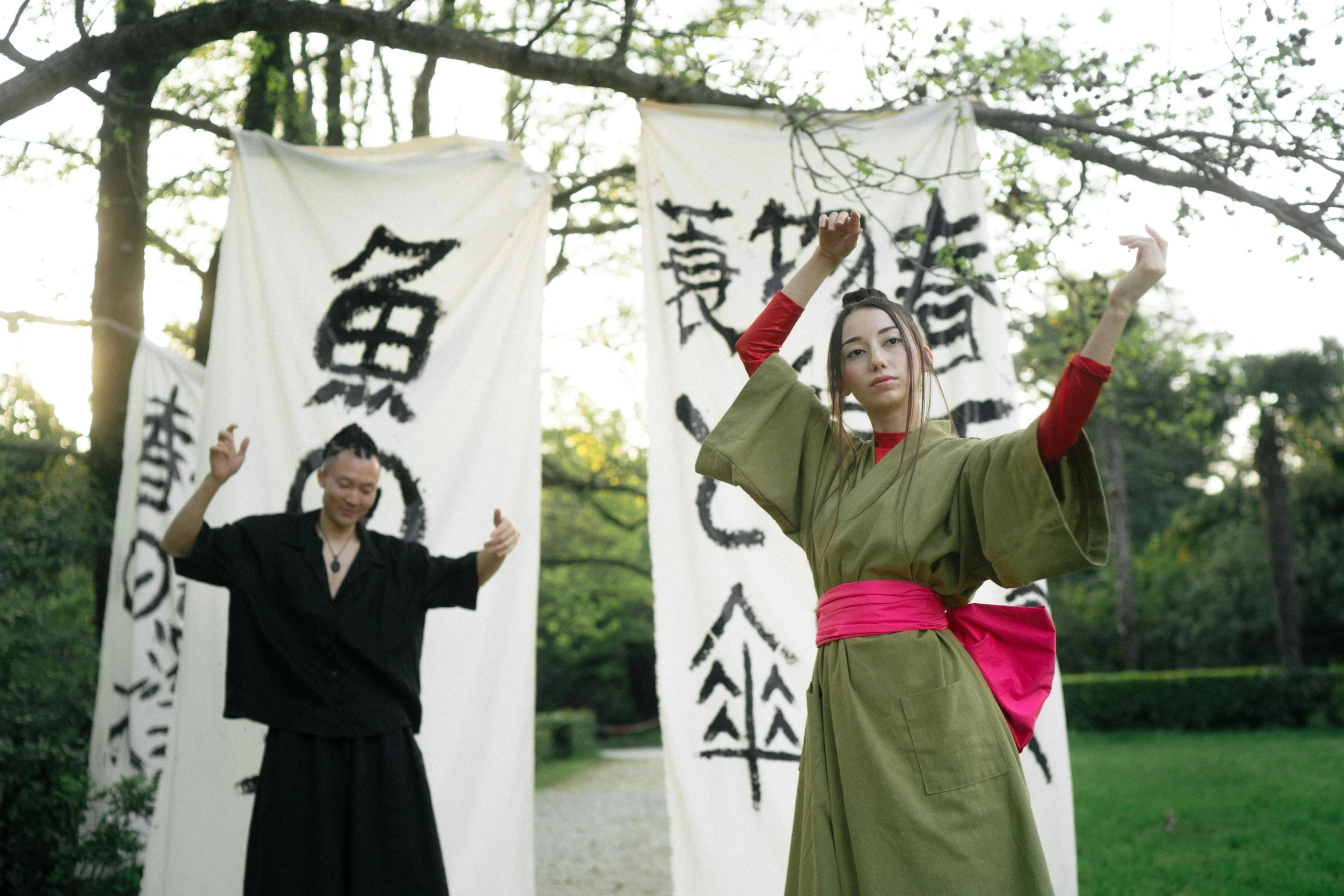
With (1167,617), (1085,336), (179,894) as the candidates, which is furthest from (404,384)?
(1167,617)

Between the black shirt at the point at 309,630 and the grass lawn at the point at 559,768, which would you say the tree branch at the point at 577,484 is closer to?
the black shirt at the point at 309,630

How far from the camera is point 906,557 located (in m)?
1.88

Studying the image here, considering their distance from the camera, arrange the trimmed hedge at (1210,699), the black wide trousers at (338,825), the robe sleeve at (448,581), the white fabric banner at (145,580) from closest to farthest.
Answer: the black wide trousers at (338,825)
the robe sleeve at (448,581)
the white fabric banner at (145,580)
the trimmed hedge at (1210,699)

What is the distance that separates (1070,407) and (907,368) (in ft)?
1.52

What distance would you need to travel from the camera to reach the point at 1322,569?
17.8 m

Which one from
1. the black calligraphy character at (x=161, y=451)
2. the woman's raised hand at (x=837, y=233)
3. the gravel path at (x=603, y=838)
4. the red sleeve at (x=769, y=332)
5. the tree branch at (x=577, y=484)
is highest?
the tree branch at (x=577, y=484)

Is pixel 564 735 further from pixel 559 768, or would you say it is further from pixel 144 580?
pixel 144 580

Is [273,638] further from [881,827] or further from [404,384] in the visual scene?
[881,827]

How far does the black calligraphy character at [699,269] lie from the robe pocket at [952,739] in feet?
7.03

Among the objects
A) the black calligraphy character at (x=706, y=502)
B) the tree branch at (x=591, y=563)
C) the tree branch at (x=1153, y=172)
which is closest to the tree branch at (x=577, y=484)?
the tree branch at (x=591, y=563)

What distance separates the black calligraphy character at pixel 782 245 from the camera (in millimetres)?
3910

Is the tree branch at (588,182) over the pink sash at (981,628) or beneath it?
over

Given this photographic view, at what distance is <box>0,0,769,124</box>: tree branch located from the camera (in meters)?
3.28

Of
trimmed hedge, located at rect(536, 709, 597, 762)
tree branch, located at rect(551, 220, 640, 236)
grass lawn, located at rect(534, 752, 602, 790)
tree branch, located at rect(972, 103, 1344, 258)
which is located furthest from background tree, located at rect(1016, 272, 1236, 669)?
trimmed hedge, located at rect(536, 709, 597, 762)
